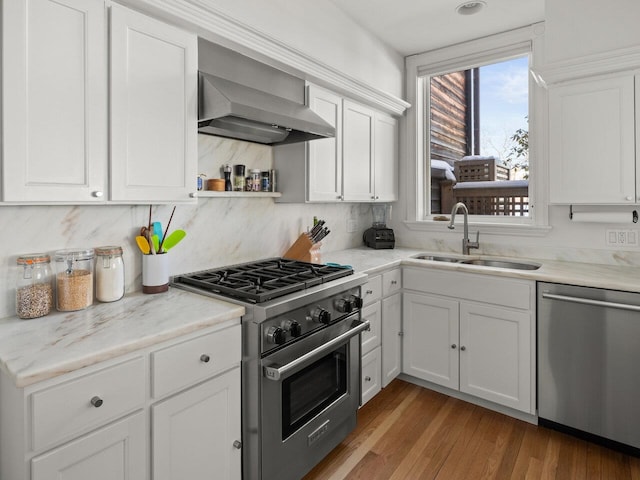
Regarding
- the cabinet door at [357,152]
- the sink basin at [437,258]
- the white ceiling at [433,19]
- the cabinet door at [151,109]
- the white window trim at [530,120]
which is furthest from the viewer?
the sink basin at [437,258]

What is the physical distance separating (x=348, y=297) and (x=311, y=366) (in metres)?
0.41

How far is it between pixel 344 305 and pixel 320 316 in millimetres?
221

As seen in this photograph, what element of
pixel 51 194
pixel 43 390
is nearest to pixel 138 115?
pixel 51 194

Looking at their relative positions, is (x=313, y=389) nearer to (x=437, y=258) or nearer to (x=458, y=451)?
(x=458, y=451)

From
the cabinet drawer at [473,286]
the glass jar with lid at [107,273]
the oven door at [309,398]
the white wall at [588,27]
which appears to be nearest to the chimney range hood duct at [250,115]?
the glass jar with lid at [107,273]

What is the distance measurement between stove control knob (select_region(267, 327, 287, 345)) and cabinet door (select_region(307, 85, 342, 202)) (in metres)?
1.06

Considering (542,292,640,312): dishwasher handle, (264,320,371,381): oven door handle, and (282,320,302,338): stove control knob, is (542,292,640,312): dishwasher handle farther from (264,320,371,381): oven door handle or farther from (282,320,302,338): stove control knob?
(282,320,302,338): stove control knob

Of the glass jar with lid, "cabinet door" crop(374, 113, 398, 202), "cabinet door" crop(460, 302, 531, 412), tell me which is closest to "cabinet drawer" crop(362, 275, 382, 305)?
"cabinet door" crop(460, 302, 531, 412)

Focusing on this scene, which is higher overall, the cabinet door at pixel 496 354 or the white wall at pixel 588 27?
the white wall at pixel 588 27

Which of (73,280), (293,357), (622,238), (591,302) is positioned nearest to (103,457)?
(73,280)

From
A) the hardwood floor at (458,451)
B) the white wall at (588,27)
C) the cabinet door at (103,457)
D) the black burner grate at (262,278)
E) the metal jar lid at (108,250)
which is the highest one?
the white wall at (588,27)

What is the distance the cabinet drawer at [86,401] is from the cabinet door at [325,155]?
152 centimetres

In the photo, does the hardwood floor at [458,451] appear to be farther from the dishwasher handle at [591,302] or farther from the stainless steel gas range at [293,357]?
the dishwasher handle at [591,302]

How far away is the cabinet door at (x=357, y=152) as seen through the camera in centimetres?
281
